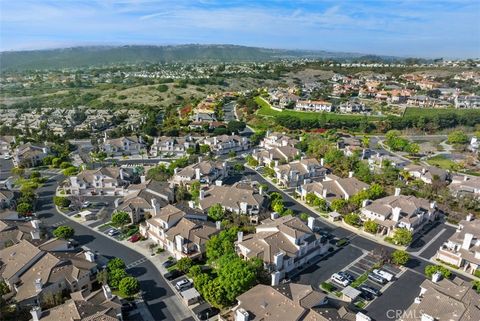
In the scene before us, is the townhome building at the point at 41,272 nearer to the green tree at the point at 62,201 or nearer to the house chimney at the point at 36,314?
the house chimney at the point at 36,314

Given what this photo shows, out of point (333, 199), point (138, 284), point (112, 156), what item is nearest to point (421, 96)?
point (333, 199)

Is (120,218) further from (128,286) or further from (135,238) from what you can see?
(128,286)

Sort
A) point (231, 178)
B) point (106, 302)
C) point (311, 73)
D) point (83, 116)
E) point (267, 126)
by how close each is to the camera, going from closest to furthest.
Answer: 1. point (106, 302)
2. point (231, 178)
3. point (267, 126)
4. point (83, 116)
5. point (311, 73)

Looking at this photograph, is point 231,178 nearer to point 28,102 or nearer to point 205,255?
point 205,255

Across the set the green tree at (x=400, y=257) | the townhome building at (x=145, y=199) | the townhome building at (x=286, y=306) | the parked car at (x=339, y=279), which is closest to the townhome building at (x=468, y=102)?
the green tree at (x=400, y=257)

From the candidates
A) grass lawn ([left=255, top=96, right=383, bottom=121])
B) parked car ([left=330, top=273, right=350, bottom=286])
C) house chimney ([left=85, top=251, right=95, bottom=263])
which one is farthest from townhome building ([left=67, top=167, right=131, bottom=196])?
grass lawn ([left=255, top=96, right=383, bottom=121])
